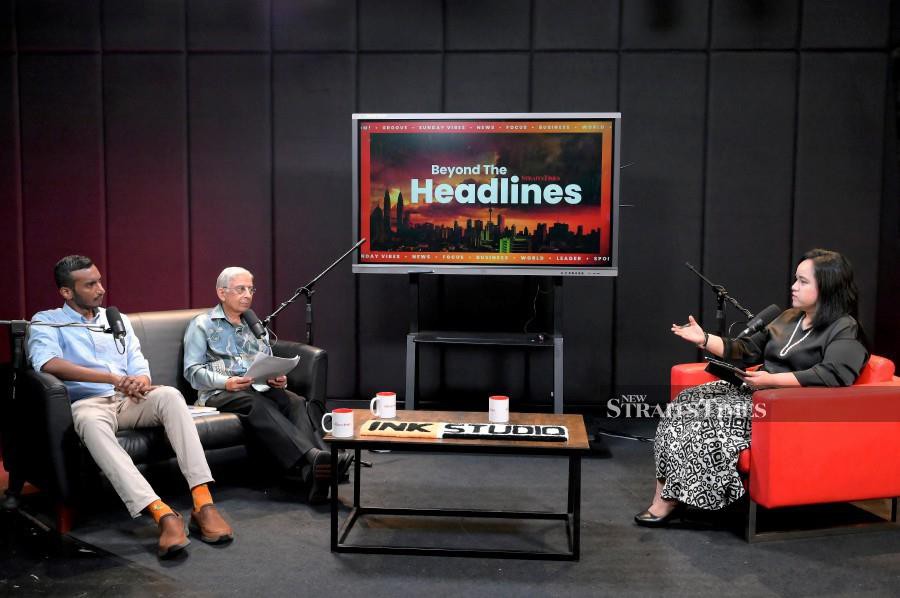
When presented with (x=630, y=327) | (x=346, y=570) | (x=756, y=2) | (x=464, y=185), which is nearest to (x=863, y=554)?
(x=346, y=570)

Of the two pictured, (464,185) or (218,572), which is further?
(464,185)

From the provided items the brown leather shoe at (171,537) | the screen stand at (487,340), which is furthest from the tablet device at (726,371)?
the brown leather shoe at (171,537)

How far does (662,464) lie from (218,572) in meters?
1.83

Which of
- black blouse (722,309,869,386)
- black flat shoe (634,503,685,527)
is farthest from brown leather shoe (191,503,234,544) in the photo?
black blouse (722,309,869,386)

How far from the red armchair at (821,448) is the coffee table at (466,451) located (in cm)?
71

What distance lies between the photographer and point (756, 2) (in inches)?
191

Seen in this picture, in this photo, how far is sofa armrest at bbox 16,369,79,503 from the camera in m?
2.99

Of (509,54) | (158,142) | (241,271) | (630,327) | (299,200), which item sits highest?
(509,54)

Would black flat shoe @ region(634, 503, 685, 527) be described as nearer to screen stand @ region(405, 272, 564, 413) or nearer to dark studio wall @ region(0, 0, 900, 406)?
screen stand @ region(405, 272, 564, 413)

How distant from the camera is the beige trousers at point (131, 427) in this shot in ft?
9.66

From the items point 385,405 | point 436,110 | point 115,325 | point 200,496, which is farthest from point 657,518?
Answer: point 436,110

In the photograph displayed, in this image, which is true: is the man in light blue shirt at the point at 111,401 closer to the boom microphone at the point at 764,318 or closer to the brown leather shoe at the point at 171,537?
the brown leather shoe at the point at 171,537

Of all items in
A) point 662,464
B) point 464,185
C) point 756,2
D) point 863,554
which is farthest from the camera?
point 756,2

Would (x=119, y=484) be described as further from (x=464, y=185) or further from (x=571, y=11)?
(x=571, y=11)
